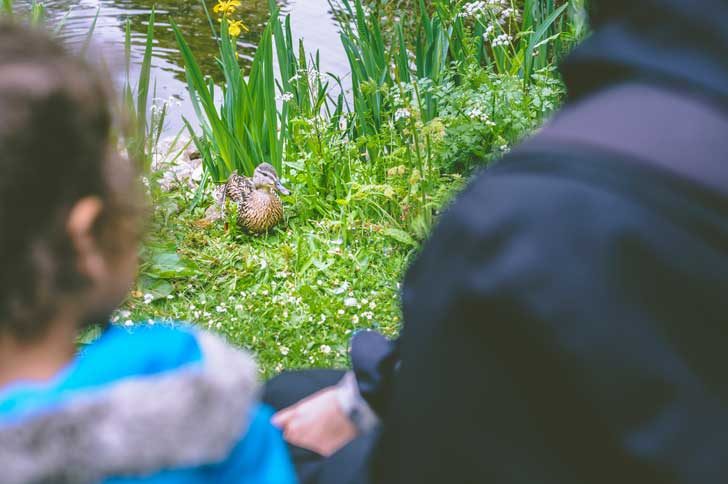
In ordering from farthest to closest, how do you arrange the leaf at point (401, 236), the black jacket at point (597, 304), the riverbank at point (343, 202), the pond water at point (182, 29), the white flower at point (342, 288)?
the pond water at point (182, 29) → the leaf at point (401, 236) → the white flower at point (342, 288) → the riverbank at point (343, 202) → the black jacket at point (597, 304)

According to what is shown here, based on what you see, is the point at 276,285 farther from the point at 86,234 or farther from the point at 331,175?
the point at 86,234

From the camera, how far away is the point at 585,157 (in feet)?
2.42

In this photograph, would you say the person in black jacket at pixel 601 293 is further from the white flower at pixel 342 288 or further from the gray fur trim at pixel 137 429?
the white flower at pixel 342 288

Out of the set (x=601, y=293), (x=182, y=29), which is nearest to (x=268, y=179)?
(x=601, y=293)

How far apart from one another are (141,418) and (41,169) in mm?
270

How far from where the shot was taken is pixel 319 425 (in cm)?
125

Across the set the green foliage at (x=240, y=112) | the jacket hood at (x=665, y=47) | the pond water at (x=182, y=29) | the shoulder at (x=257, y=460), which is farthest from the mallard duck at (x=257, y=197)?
the jacket hood at (x=665, y=47)

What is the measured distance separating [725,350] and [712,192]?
157 mm

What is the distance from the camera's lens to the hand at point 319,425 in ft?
4.04

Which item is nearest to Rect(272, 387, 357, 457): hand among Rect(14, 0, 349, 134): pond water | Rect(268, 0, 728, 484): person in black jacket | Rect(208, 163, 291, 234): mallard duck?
Rect(268, 0, 728, 484): person in black jacket

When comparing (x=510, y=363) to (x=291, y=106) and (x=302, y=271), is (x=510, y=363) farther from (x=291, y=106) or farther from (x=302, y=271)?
(x=291, y=106)

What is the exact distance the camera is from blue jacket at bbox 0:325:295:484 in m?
0.76

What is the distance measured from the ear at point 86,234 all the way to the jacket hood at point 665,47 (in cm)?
55

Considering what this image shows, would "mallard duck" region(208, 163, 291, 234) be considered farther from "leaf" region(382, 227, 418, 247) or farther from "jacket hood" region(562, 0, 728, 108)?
"jacket hood" region(562, 0, 728, 108)
